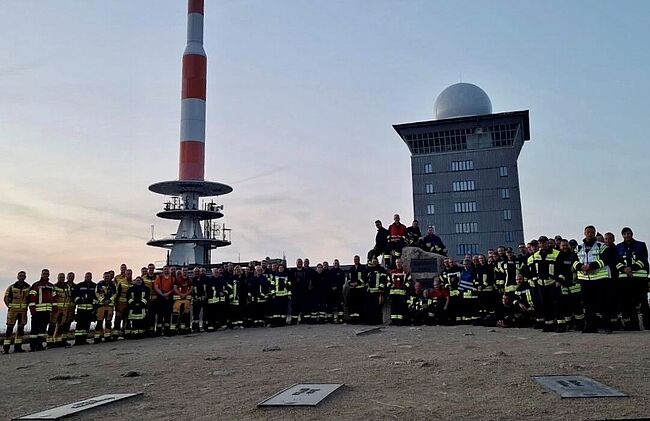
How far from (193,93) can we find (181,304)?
3264 cm

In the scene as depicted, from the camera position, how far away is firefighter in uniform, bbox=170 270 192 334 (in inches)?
604

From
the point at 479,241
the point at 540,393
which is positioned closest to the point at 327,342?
the point at 540,393

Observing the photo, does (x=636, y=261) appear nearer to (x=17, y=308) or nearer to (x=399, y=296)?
(x=399, y=296)

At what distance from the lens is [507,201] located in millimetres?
68250

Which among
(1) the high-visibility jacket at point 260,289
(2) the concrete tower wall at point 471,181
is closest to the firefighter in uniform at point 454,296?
(1) the high-visibility jacket at point 260,289

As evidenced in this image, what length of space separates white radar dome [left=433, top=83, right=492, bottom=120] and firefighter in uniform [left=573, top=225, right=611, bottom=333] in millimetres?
58404

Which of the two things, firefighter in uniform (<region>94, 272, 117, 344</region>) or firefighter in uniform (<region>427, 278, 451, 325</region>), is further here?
firefighter in uniform (<region>427, 278, 451, 325</region>)

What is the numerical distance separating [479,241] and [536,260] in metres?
58.1

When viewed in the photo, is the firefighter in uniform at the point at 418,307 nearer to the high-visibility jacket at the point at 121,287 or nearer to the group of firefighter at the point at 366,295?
the group of firefighter at the point at 366,295

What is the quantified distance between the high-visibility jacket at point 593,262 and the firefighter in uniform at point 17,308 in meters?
11.4

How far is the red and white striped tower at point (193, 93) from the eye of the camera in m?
45.2

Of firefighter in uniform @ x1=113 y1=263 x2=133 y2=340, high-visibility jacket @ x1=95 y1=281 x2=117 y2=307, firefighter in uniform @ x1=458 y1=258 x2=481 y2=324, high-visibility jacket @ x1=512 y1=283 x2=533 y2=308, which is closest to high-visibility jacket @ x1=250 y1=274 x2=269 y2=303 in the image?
firefighter in uniform @ x1=113 y1=263 x2=133 y2=340

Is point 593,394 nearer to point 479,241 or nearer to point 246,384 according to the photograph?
point 246,384

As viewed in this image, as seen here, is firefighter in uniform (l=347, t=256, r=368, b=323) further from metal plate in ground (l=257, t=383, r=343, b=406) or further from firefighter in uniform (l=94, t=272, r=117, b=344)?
metal plate in ground (l=257, t=383, r=343, b=406)
